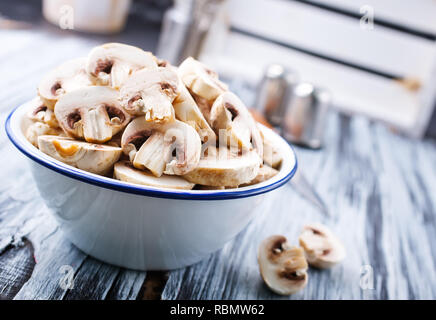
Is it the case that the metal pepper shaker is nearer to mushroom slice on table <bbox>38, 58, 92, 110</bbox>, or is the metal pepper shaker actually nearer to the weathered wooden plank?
the weathered wooden plank

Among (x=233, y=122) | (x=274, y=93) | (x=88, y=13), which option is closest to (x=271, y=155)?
(x=233, y=122)

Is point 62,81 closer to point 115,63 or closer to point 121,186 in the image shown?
point 115,63

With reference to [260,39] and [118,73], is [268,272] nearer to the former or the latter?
[118,73]

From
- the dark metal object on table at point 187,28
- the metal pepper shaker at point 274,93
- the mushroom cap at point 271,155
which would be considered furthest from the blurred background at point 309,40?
the mushroom cap at point 271,155

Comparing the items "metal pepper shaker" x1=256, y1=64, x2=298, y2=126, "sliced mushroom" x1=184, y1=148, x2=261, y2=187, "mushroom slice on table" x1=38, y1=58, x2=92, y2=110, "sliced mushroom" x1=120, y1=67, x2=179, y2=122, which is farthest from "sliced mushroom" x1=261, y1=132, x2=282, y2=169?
"metal pepper shaker" x1=256, y1=64, x2=298, y2=126

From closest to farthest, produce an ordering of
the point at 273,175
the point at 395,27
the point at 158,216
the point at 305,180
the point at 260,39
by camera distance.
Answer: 1. the point at 158,216
2. the point at 273,175
3. the point at 305,180
4. the point at 395,27
5. the point at 260,39

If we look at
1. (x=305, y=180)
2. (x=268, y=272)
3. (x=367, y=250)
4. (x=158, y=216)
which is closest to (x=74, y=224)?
(x=158, y=216)

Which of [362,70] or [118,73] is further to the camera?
[362,70]
